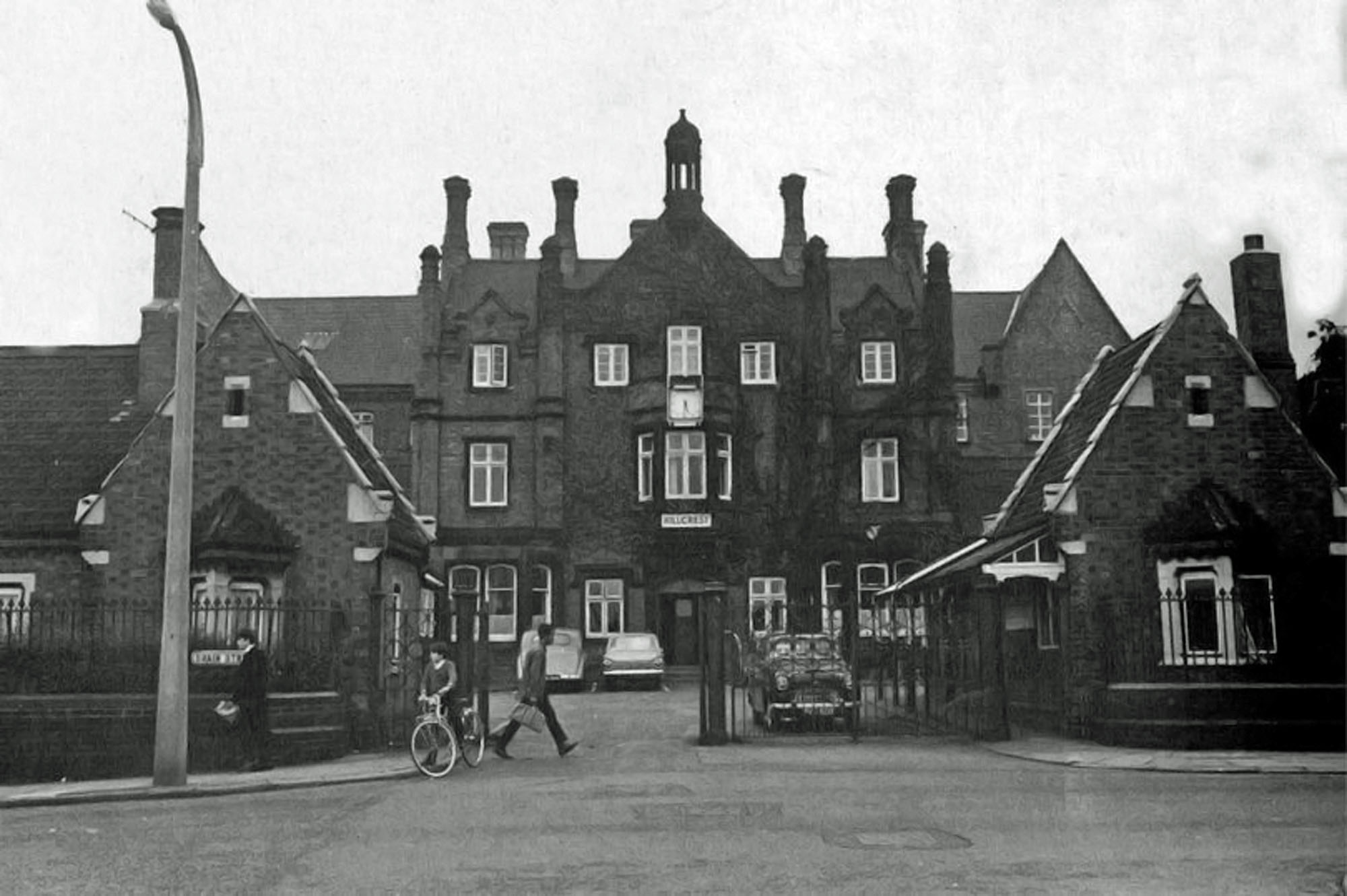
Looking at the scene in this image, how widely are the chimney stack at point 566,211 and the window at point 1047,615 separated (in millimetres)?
26503

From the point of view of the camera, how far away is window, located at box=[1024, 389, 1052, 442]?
48188 millimetres

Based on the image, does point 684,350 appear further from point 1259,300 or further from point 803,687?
point 803,687

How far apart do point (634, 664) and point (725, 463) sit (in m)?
8.73

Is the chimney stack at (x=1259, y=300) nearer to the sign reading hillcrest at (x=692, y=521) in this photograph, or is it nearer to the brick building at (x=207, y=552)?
the sign reading hillcrest at (x=692, y=521)

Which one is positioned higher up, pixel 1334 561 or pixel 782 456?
pixel 782 456

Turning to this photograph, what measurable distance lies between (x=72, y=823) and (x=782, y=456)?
1264 inches

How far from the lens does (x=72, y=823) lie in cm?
1373

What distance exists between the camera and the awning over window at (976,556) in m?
23.3

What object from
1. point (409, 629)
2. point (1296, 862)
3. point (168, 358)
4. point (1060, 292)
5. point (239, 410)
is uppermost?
point (1060, 292)

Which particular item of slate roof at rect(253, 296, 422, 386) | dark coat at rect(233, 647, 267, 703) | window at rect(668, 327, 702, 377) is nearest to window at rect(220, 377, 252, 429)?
dark coat at rect(233, 647, 267, 703)

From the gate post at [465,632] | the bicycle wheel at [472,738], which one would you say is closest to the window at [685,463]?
the gate post at [465,632]

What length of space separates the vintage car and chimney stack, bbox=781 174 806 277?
24473 mm

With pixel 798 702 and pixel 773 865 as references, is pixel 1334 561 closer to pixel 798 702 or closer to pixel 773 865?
pixel 798 702

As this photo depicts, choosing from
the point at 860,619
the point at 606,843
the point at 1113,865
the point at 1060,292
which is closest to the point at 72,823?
the point at 606,843
